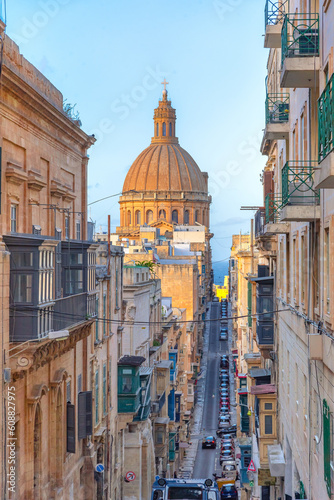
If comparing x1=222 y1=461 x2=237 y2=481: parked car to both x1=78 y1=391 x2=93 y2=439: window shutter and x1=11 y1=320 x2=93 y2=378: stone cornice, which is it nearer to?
x1=78 y1=391 x2=93 y2=439: window shutter

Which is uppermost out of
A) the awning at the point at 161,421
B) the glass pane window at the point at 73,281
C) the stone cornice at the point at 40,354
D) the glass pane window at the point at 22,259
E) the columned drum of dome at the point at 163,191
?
the columned drum of dome at the point at 163,191

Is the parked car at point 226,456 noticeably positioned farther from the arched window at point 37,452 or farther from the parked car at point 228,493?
the arched window at point 37,452

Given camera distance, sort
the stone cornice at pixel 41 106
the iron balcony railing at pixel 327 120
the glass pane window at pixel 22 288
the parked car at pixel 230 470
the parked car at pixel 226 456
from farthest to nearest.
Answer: the parked car at pixel 226 456 < the parked car at pixel 230 470 < the stone cornice at pixel 41 106 < the glass pane window at pixel 22 288 < the iron balcony railing at pixel 327 120

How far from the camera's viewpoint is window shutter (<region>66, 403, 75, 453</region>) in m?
19.9

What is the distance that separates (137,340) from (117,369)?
4.61m

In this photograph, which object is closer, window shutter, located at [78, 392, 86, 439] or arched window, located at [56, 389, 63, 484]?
arched window, located at [56, 389, 63, 484]

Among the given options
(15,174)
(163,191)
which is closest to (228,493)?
(15,174)

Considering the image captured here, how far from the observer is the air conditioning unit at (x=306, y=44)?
13164 mm

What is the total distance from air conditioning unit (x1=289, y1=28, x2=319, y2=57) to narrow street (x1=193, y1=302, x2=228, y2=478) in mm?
9624

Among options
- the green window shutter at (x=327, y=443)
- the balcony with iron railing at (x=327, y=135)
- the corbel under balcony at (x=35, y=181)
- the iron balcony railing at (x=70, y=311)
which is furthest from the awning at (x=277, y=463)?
the balcony with iron railing at (x=327, y=135)

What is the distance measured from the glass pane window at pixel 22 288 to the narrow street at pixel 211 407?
7.72 meters

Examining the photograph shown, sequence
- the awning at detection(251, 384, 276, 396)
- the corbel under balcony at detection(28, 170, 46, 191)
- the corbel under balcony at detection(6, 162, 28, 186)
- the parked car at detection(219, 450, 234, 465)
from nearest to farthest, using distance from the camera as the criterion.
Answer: the corbel under balcony at detection(6, 162, 28, 186)
the corbel under balcony at detection(28, 170, 46, 191)
the awning at detection(251, 384, 276, 396)
the parked car at detection(219, 450, 234, 465)

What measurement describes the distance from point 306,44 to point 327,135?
4.00m

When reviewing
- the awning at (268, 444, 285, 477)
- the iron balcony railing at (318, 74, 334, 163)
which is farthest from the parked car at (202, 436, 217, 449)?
the iron balcony railing at (318, 74, 334, 163)
